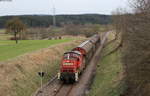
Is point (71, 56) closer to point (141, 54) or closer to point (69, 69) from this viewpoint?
point (69, 69)

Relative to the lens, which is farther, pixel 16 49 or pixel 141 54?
pixel 16 49

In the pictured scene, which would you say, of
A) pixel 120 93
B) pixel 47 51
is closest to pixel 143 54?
pixel 120 93

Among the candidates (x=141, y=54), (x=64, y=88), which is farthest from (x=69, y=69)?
(x=141, y=54)

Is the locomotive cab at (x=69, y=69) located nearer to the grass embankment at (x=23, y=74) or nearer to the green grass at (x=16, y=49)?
the grass embankment at (x=23, y=74)

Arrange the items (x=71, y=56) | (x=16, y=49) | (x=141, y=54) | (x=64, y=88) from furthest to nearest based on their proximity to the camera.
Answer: (x=16, y=49)
(x=71, y=56)
(x=64, y=88)
(x=141, y=54)

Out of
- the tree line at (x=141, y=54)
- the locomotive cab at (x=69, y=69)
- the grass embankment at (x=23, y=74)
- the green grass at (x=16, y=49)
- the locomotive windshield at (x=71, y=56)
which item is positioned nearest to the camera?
the tree line at (x=141, y=54)

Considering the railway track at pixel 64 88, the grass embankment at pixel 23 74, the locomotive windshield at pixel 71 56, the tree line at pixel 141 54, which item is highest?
the tree line at pixel 141 54

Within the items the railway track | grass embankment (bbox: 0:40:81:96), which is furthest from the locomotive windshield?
grass embankment (bbox: 0:40:81:96)

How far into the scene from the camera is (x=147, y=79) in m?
16.3

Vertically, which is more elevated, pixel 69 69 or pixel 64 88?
pixel 69 69

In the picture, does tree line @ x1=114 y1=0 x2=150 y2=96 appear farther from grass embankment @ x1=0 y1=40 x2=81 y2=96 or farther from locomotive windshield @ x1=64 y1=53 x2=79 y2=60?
locomotive windshield @ x1=64 y1=53 x2=79 y2=60

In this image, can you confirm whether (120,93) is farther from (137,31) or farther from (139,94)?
(137,31)

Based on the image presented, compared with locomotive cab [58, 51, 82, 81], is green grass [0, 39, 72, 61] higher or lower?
lower

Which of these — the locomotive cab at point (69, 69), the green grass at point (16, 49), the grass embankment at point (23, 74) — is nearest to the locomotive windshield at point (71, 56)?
the locomotive cab at point (69, 69)
